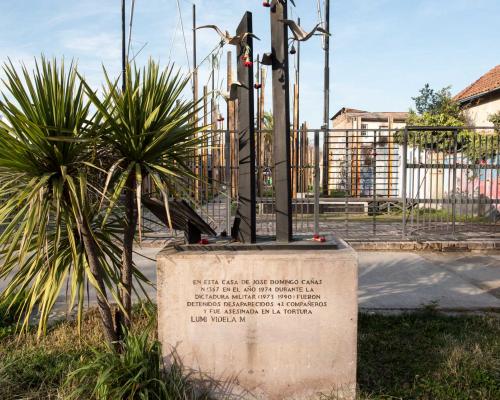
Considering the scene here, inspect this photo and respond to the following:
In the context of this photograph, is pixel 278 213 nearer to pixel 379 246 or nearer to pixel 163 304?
pixel 163 304

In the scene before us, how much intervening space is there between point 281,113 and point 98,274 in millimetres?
1793

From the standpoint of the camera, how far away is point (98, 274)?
344 cm

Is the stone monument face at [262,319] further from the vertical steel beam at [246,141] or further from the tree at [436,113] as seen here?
the tree at [436,113]

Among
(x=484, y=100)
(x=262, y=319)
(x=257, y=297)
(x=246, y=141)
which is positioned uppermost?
(x=484, y=100)

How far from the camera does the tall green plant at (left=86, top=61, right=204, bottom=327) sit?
3.21m

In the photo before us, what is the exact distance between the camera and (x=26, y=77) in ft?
10.3

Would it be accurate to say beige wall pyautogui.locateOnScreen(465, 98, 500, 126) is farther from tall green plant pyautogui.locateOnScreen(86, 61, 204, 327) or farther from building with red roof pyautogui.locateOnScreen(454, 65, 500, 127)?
tall green plant pyautogui.locateOnScreen(86, 61, 204, 327)

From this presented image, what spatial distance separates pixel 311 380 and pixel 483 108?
20.2m

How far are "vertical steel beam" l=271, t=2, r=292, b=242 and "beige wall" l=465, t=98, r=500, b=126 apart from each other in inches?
704

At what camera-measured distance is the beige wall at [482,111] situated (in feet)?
63.2

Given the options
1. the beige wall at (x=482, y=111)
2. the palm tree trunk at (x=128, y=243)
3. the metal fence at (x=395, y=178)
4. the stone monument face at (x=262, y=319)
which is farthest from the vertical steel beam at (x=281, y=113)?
the beige wall at (x=482, y=111)

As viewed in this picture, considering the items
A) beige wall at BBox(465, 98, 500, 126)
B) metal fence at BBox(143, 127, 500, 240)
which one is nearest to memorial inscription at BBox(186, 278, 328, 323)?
metal fence at BBox(143, 127, 500, 240)

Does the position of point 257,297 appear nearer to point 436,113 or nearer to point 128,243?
point 128,243

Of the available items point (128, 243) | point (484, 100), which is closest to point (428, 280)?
point (128, 243)
